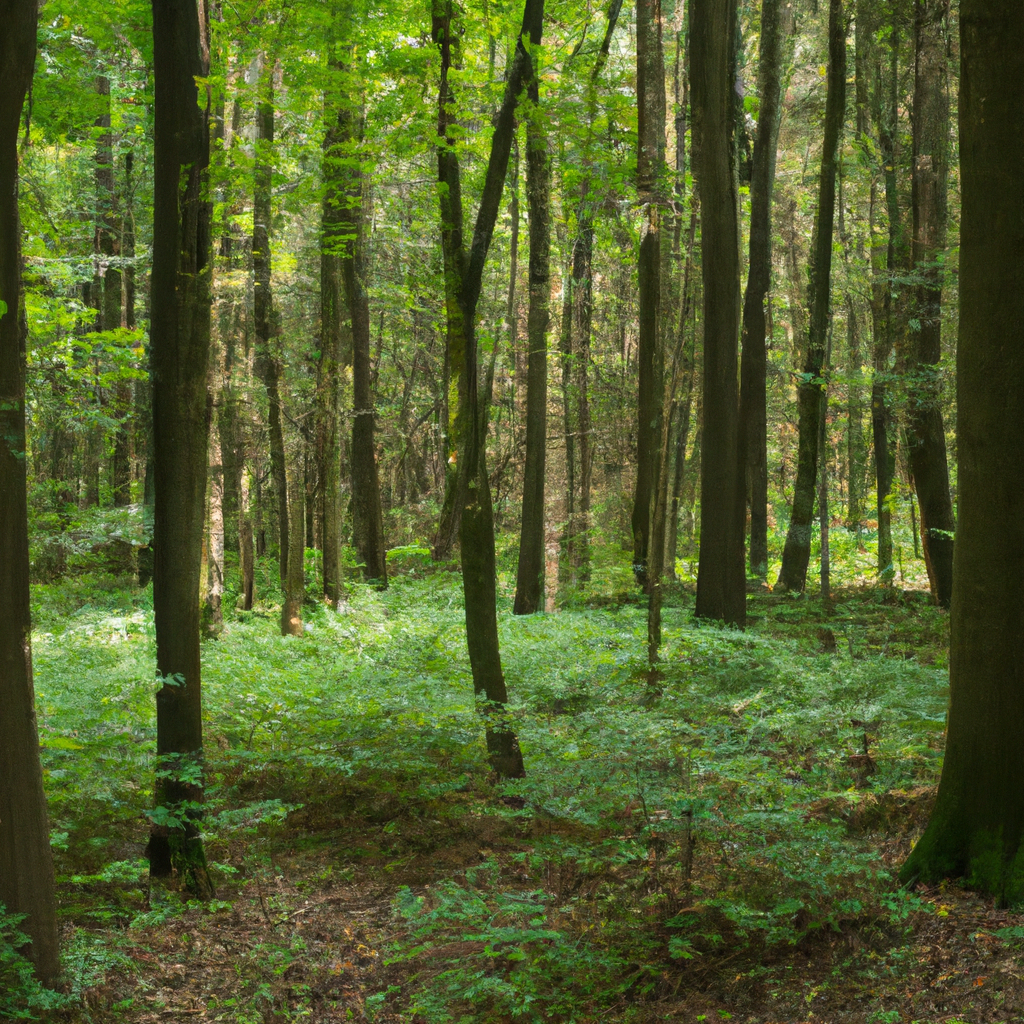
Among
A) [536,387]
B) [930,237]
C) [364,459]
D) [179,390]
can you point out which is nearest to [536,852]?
[179,390]

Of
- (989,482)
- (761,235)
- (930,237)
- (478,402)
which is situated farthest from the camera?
(761,235)

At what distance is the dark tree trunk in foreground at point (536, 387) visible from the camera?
1451 cm

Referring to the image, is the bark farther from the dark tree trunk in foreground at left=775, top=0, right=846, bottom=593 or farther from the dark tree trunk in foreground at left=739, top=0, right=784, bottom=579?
the dark tree trunk in foreground at left=775, top=0, right=846, bottom=593

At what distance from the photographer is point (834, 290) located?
25750 mm

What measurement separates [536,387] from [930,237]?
7.02 metres

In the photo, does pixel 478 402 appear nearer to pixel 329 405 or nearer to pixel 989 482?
pixel 989 482

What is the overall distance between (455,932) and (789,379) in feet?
85.0

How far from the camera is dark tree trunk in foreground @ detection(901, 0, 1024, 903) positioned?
4.52 metres

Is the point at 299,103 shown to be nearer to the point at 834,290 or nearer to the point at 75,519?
the point at 75,519

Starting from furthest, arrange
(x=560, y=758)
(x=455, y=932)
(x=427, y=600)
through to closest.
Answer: (x=427, y=600), (x=560, y=758), (x=455, y=932)

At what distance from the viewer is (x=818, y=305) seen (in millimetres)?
16375

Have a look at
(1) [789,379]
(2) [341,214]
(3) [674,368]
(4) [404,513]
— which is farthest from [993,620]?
(1) [789,379]

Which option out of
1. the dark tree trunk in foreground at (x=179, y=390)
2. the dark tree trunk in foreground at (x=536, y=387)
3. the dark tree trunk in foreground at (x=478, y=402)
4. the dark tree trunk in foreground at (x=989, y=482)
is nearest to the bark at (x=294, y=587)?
the dark tree trunk in foreground at (x=536, y=387)

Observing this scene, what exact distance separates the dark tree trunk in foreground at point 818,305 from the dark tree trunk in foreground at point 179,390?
479 inches
